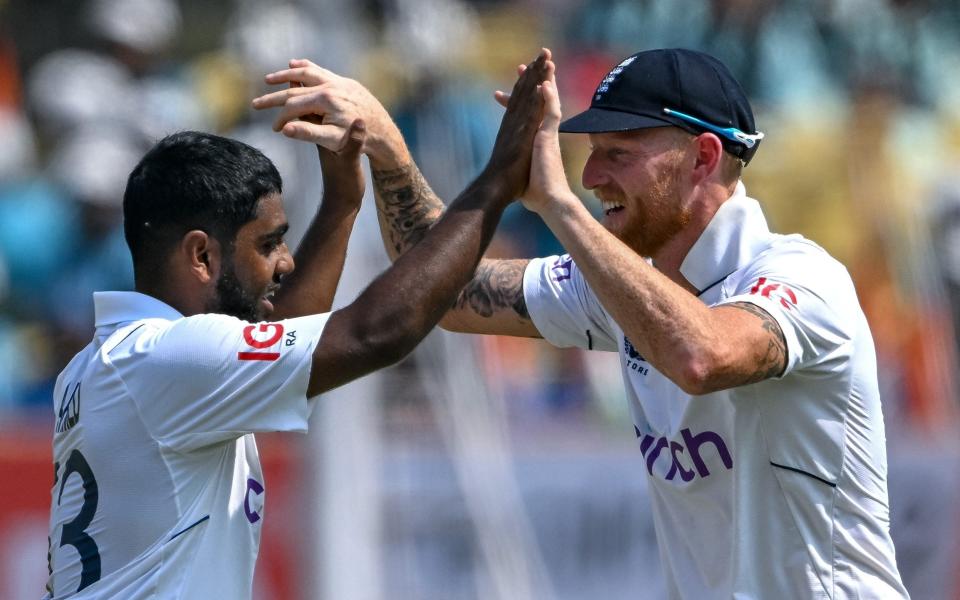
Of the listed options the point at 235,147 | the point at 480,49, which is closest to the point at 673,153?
the point at 235,147

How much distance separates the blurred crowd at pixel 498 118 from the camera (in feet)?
26.2

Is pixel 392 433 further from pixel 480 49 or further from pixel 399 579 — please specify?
pixel 480 49

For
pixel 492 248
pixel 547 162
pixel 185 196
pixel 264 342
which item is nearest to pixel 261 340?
pixel 264 342

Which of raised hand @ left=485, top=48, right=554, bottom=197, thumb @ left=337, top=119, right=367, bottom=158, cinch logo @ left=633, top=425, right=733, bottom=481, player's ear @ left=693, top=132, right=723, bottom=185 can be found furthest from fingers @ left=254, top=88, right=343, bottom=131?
cinch logo @ left=633, top=425, right=733, bottom=481

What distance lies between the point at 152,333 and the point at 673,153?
58.2 inches

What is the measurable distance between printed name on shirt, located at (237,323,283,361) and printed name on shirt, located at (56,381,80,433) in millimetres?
420

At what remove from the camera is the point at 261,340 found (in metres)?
3.03

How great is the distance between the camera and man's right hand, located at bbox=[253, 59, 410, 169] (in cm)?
354

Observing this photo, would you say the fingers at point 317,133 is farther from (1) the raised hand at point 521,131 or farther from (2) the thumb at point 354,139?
(1) the raised hand at point 521,131

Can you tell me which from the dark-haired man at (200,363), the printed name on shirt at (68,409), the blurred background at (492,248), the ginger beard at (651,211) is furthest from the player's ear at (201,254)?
the blurred background at (492,248)

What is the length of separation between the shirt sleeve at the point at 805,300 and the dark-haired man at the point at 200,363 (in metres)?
0.67

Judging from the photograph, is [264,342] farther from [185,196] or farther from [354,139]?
[354,139]

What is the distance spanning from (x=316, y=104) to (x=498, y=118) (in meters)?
4.94

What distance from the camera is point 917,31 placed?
9.38 m
